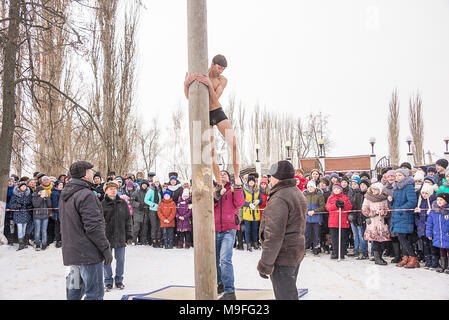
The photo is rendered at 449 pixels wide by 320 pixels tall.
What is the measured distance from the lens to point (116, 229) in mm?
6906

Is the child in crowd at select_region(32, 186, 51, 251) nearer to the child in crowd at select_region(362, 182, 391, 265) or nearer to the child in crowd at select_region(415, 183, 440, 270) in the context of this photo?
the child in crowd at select_region(362, 182, 391, 265)

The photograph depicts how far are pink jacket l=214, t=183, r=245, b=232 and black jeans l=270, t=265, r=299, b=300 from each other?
1713 millimetres

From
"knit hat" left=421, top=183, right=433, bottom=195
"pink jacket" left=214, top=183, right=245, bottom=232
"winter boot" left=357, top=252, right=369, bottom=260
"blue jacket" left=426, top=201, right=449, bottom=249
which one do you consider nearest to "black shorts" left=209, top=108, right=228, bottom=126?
"pink jacket" left=214, top=183, right=245, bottom=232

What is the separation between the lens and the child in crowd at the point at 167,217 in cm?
1140

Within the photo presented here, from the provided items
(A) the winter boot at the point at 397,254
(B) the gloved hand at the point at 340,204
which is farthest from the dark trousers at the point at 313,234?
(A) the winter boot at the point at 397,254

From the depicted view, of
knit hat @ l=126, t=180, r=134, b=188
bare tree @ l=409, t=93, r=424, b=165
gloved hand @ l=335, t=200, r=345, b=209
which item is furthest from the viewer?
bare tree @ l=409, t=93, r=424, b=165

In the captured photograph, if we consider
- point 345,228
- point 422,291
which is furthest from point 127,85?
point 422,291

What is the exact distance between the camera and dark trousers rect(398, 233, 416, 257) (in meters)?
8.32

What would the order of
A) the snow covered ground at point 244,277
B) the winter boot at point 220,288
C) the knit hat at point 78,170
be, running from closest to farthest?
the knit hat at point 78,170
the winter boot at point 220,288
the snow covered ground at point 244,277

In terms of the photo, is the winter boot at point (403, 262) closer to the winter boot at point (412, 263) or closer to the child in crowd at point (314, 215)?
the winter boot at point (412, 263)

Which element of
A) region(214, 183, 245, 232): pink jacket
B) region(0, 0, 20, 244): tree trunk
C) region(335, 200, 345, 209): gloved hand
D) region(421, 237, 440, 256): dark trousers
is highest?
region(0, 0, 20, 244): tree trunk

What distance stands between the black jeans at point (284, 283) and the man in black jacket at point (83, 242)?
2.05 meters
